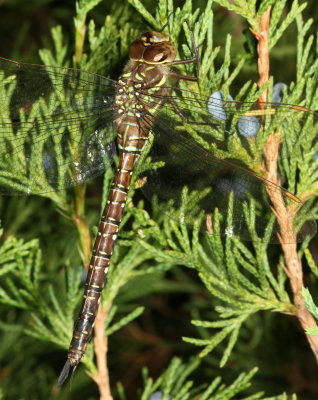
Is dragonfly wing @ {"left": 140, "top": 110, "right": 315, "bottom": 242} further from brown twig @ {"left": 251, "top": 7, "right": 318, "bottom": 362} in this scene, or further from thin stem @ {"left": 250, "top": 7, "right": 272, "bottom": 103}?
thin stem @ {"left": 250, "top": 7, "right": 272, "bottom": 103}

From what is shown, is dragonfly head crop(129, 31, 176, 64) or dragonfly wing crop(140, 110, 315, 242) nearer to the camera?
dragonfly wing crop(140, 110, 315, 242)

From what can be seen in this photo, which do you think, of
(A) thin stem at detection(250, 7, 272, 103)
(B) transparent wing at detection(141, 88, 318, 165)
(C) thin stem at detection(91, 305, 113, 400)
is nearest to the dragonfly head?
(B) transparent wing at detection(141, 88, 318, 165)

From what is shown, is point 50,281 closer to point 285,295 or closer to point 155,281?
point 155,281

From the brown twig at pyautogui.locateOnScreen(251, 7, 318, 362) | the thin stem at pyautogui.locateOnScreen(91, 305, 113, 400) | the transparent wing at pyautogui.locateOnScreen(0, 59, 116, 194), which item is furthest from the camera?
the transparent wing at pyautogui.locateOnScreen(0, 59, 116, 194)

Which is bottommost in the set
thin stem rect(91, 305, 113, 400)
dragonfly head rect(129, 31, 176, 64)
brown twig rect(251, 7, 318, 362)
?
thin stem rect(91, 305, 113, 400)

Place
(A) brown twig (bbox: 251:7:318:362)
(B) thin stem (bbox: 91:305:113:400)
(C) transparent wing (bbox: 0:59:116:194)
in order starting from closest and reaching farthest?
(A) brown twig (bbox: 251:7:318:362), (B) thin stem (bbox: 91:305:113:400), (C) transparent wing (bbox: 0:59:116:194)

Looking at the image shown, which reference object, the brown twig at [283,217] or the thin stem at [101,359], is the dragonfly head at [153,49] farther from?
the thin stem at [101,359]

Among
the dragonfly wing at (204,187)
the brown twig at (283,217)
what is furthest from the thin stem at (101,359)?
the brown twig at (283,217)

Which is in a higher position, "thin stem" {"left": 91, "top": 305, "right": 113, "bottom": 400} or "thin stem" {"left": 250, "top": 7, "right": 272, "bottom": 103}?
"thin stem" {"left": 250, "top": 7, "right": 272, "bottom": 103}
